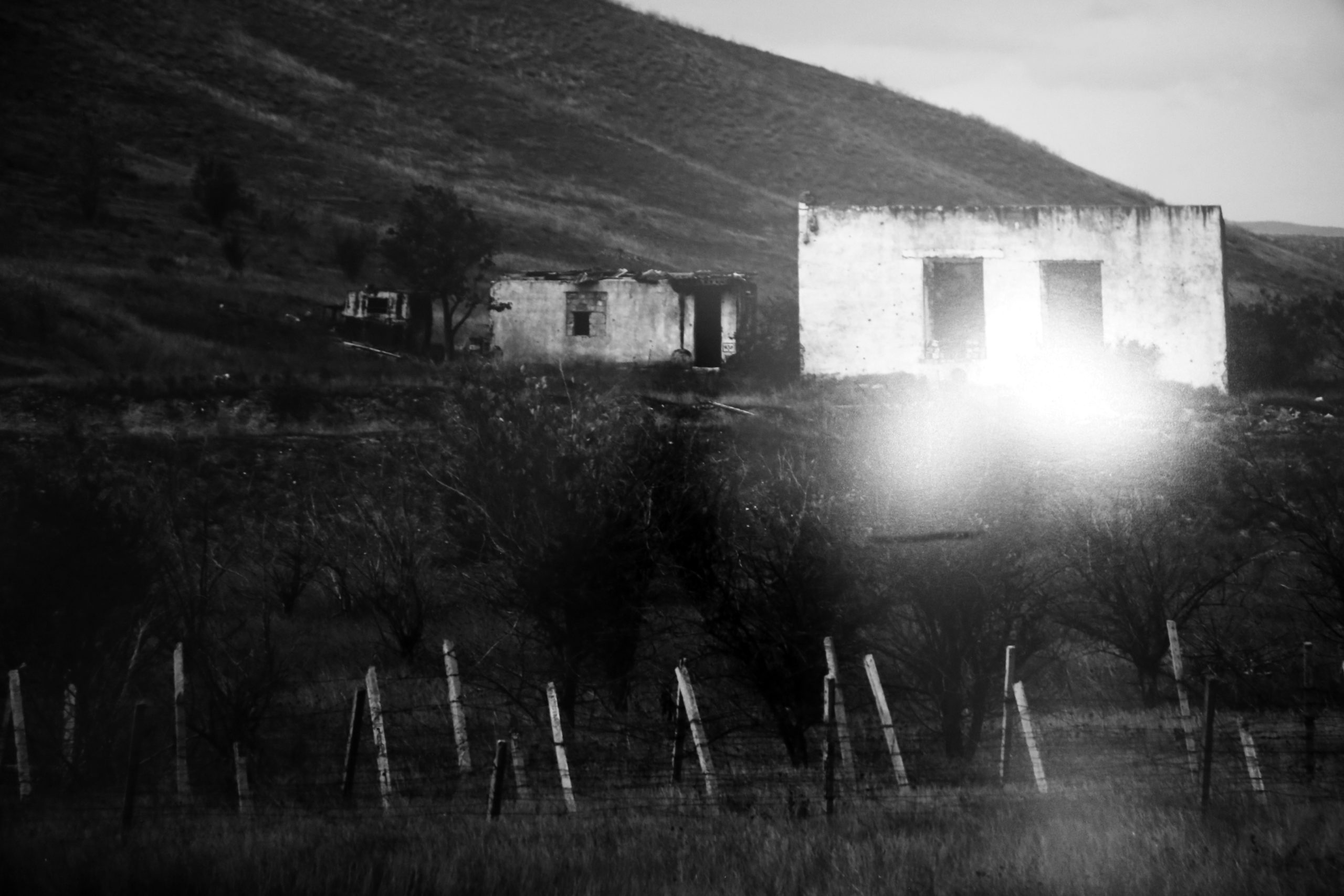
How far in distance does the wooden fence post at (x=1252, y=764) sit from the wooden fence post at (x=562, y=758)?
5.36 m

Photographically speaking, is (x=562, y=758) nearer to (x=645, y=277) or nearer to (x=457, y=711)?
(x=457, y=711)

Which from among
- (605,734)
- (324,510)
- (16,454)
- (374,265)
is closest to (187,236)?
(374,265)

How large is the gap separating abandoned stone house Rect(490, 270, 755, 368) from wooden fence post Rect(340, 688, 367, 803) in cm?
2330

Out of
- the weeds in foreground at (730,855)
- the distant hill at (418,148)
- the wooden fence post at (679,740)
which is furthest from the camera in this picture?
the distant hill at (418,148)

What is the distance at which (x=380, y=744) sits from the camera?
12148mm

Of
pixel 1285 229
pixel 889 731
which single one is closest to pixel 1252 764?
pixel 889 731

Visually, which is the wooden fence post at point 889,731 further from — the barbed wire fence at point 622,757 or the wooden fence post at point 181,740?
the wooden fence post at point 181,740

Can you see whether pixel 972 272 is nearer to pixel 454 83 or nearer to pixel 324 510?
pixel 324 510

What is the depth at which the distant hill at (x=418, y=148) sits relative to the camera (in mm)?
43906

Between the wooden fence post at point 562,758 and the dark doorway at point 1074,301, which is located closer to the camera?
the wooden fence post at point 562,758

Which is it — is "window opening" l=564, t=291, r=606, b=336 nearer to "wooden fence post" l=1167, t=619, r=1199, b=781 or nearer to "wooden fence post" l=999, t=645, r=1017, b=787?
"wooden fence post" l=999, t=645, r=1017, b=787

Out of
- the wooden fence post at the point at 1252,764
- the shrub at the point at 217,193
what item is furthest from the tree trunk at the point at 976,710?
the shrub at the point at 217,193

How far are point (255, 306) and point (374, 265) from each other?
7.95m

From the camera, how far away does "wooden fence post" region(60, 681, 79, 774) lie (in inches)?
518
